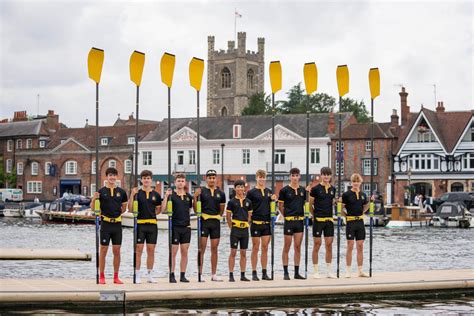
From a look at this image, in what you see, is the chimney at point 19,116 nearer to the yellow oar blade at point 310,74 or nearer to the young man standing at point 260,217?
the yellow oar blade at point 310,74

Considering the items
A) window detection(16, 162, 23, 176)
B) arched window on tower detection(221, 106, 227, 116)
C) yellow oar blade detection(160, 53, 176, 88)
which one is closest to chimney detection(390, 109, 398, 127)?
window detection(16, 162, 23, 176)

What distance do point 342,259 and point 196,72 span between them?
13923 millimetres

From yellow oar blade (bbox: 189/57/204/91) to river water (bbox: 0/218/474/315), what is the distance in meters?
4.64

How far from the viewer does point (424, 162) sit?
79.8 metres

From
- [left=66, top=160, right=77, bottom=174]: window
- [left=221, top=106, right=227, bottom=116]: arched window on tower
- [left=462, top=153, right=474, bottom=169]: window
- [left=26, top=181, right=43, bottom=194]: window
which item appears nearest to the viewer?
[left=462, top=153, right=474, bottom=169]: window

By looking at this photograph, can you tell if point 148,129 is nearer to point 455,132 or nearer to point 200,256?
point 455,132

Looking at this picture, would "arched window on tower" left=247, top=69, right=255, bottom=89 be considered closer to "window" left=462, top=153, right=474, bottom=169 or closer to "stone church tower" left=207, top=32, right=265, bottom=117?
"stone church tower" left=207, top=32, right=265, bottom=117

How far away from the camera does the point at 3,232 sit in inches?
2035

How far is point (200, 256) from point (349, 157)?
6462 cm

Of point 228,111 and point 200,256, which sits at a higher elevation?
point 228,111

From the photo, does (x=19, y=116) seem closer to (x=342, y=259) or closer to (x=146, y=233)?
(x=342, y=259)

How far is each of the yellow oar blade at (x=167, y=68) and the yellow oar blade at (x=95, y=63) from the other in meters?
1.40

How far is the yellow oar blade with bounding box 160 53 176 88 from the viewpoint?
1864cm

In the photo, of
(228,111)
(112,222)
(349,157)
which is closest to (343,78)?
(112,222)
